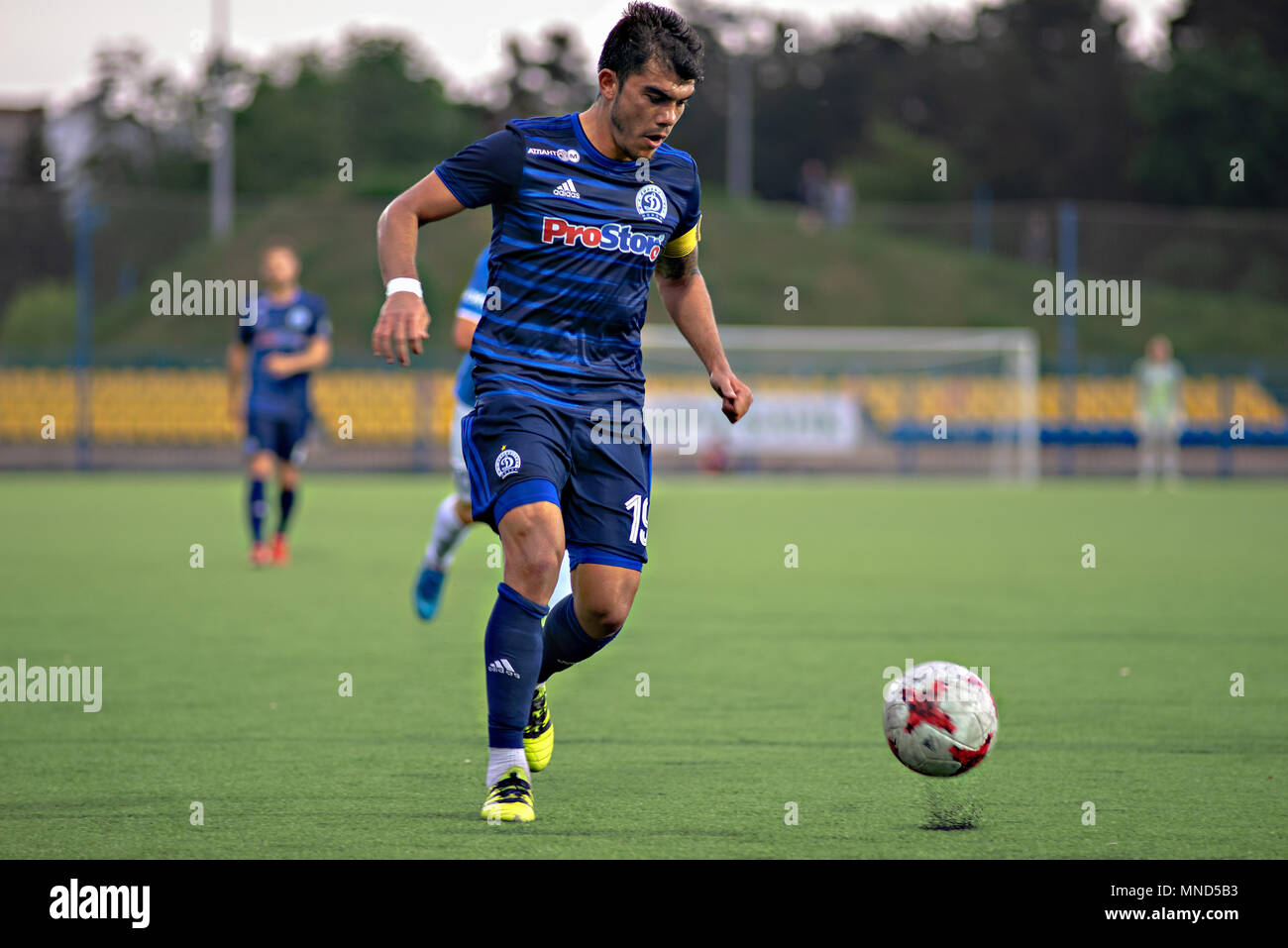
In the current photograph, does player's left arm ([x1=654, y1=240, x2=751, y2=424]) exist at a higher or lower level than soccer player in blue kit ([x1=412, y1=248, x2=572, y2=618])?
higher

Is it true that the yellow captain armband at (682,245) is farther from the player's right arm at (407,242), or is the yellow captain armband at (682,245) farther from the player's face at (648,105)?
the player's right arm at (407,242)

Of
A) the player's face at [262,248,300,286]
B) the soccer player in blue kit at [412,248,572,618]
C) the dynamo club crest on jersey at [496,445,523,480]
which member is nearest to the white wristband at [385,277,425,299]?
the dynamo club crest on jersey at [496,445,523,480]

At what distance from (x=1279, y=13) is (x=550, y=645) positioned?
49818mm

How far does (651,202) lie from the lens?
458cm

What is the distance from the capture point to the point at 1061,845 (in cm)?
394

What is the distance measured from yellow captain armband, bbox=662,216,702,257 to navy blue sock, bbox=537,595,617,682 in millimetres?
1082

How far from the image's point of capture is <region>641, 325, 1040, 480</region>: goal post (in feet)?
83.4

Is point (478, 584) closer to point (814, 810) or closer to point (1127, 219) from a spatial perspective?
point (814, 810)

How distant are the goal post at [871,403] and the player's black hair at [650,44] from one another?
65.4ft

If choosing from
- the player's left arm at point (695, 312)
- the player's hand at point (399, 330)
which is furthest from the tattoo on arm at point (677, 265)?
the player's hand at point (399, 330)

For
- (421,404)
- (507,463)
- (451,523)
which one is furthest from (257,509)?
(421,404)

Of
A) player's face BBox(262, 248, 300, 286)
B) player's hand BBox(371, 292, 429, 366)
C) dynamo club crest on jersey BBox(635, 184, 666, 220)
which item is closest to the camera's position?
player's hand BBox(371, 292, 429, 366)

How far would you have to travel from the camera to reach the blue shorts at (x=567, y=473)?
4344mm

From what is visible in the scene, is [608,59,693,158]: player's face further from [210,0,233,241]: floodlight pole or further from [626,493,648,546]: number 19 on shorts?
[210,0,233,241]: floodlight pole
